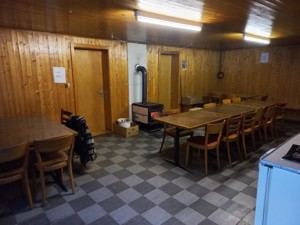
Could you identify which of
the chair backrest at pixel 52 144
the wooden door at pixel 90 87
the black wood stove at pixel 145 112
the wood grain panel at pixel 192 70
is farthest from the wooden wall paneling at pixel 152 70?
the chair backrest at pixel 52 144

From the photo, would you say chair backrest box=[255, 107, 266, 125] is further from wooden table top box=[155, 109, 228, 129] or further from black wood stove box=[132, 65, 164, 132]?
black wood stove box=[132, 65, 164, 132]

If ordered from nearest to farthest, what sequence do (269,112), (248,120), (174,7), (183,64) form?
(174,7) → (248,120) → (269,112) → (183,64)

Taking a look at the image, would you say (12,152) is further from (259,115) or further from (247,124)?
(259,115)

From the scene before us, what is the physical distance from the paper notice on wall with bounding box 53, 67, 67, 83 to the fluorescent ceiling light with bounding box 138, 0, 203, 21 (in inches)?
94.1

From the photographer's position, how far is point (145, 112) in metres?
4.99

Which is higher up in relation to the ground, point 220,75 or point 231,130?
point 220,75

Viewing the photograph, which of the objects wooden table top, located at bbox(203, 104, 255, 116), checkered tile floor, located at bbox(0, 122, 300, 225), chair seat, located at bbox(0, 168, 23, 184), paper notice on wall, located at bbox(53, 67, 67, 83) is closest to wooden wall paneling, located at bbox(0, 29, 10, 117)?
paper notice on wall, located at bbox(53, 67, 67, 83)

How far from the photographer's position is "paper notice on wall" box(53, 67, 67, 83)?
4.07 meters

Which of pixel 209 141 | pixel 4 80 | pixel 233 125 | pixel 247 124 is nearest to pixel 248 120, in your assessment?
pixel 247 124

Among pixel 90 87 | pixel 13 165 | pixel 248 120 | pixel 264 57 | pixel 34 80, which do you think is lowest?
pixel 13 165

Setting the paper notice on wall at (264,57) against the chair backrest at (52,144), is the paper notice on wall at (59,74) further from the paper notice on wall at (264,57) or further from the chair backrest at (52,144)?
the paper notice on wall at (264,57)

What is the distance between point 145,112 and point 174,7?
2.87 meters

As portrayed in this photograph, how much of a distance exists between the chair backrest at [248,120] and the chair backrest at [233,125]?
16 centimetres

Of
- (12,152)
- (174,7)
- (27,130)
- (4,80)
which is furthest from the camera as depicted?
(4,80)
